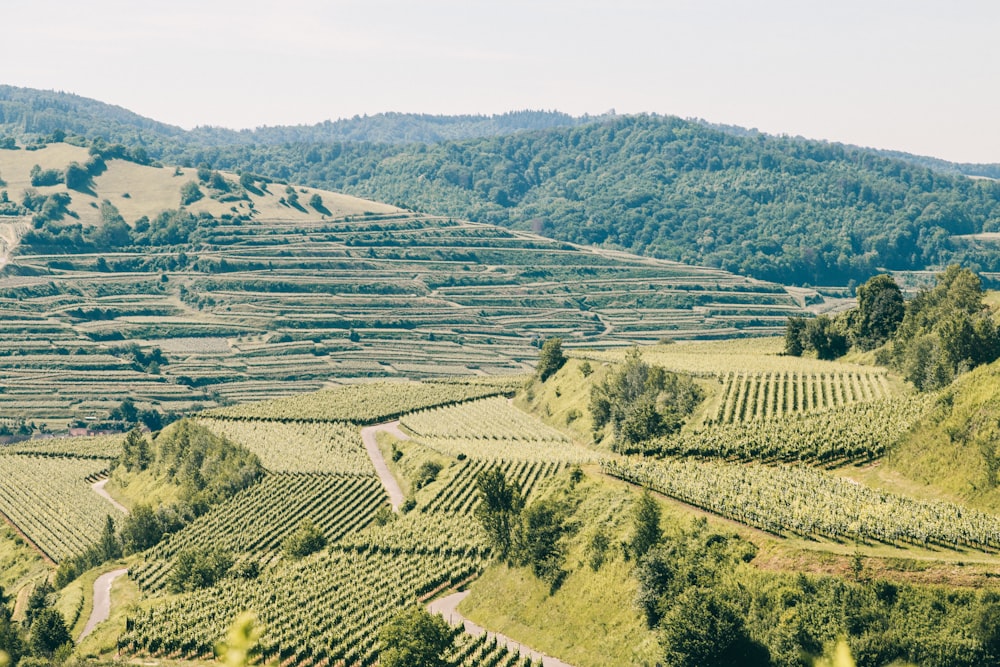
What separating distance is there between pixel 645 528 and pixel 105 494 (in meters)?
108

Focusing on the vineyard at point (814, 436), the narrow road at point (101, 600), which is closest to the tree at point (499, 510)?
the vineyard at point (814, 436)

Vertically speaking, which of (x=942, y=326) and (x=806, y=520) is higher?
(x=942, y=326)

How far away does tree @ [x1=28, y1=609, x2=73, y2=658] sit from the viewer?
87.9 m

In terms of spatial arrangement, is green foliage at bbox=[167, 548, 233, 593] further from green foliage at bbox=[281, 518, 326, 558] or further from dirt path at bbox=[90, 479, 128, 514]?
dirt path at bbox=[90, 479, 128, 514]

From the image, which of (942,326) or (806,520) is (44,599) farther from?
(942,326)

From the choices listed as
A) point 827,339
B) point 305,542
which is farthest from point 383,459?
point 827,339

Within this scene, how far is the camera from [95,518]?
461 ft

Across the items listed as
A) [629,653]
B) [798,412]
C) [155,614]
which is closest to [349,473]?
[155,614]

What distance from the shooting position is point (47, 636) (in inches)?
3467

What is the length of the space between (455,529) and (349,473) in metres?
31.5

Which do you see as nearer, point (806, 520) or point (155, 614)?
point (806, 520)

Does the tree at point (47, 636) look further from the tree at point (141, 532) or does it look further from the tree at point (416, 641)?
the tree at point (416, 641)

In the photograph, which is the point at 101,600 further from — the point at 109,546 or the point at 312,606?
the point at 312,606

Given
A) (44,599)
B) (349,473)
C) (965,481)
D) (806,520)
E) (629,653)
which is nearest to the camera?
(629,653)
